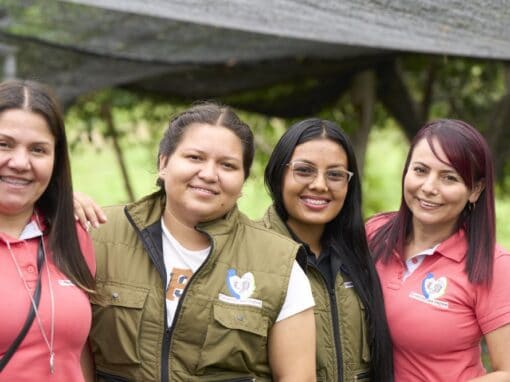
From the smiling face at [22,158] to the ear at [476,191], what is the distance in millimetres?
1442

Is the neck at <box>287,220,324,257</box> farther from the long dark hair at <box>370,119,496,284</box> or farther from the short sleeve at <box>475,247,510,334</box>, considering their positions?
the short sleeve at <box>475,247,510,334</box>

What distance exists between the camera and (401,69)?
668 cm

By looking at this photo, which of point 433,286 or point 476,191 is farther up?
point 476,191

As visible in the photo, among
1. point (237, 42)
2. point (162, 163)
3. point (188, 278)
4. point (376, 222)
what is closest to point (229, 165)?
point (162, 163)

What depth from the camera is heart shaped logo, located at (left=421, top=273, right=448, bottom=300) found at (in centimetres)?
308

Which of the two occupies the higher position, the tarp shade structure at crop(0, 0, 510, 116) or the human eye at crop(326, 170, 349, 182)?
the tarp shade structure at crop(0, 0, 510, 116)

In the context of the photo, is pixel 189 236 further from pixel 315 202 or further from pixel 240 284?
pixel 315 202

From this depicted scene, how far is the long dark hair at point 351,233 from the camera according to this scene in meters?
3.09

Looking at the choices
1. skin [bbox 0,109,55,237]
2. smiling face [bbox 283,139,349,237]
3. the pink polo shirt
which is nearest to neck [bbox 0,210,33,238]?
skin [bbox 0,109,55,237]

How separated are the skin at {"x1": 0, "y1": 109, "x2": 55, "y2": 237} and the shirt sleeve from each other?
0.79 meters

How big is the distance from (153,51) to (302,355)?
10.7 ft

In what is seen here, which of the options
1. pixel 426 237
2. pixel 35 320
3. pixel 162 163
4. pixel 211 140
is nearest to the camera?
pixel 35 320

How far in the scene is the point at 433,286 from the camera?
122 inches

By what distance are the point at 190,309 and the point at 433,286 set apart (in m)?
0.91
